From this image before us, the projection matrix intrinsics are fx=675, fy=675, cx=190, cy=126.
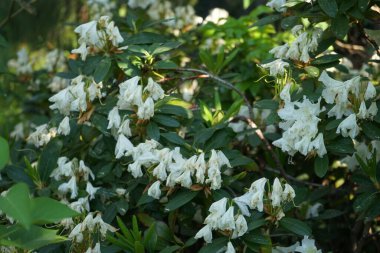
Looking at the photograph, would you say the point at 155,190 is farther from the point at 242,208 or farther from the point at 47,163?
the point at 47,163

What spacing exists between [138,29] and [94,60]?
1.35 ft

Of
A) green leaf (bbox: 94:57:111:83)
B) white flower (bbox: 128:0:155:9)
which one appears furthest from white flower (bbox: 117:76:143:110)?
white flower (bbox: 128:0:155:9)

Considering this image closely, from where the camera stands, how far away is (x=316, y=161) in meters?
1.99

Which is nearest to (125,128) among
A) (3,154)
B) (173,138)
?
(173,138)

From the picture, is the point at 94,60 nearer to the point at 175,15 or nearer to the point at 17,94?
the point at 175,15

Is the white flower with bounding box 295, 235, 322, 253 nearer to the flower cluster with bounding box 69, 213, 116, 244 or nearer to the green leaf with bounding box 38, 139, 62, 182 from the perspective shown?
the flower cluster with bounding box 69, 213, 116, 244

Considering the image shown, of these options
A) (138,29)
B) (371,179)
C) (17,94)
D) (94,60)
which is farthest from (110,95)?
(17,94)

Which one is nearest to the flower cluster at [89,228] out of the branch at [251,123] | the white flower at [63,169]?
the white flower at [63,169]

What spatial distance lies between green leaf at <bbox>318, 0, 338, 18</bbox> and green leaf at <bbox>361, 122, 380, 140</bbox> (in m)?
0.34

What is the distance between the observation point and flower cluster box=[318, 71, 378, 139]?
189 cm

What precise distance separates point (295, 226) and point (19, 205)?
0.94 metres

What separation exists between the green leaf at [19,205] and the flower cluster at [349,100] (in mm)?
990

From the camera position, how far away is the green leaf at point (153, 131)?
6.80 feet

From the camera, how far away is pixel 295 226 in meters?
1.91
